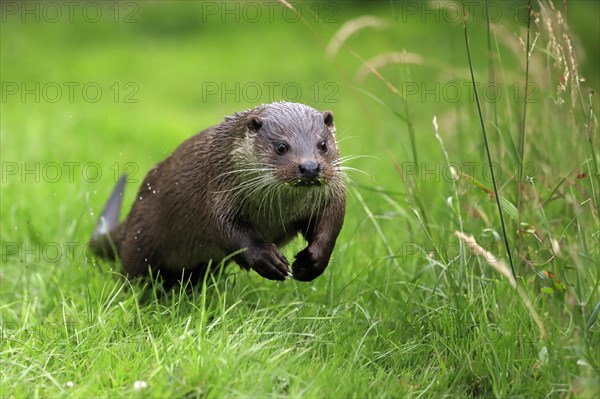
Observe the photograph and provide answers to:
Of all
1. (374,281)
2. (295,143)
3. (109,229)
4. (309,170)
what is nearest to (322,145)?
(295,143)

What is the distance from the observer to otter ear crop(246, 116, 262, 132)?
3855mm

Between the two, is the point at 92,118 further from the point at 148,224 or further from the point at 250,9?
the point at 250,9

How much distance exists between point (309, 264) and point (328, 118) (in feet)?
2.22

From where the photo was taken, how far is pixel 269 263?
3709mm

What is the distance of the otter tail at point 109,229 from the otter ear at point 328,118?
152cm

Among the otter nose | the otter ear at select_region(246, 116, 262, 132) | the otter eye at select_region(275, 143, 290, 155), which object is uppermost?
the otter ear at select_region(246, 116, 262, 132)

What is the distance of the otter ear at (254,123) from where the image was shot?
3.86 m

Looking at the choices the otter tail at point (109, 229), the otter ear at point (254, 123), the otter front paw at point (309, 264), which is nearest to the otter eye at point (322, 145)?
the otter ear at point (254, 123)

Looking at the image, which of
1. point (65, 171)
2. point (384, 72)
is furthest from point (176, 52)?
point (65, 171)

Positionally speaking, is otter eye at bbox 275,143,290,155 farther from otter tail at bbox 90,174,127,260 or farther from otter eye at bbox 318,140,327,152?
otter tail at bbox 90,174,127,260

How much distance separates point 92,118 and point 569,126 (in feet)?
16.3

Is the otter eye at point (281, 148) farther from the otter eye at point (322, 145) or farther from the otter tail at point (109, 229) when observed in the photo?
the otter tail at point (109, 229)

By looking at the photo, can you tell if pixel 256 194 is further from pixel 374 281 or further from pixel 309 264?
pixel 374 281

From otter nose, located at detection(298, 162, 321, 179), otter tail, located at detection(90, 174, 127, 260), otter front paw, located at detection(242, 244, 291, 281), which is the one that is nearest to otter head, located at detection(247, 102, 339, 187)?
otter nose, located at detection(298, 162, 321, 179)
